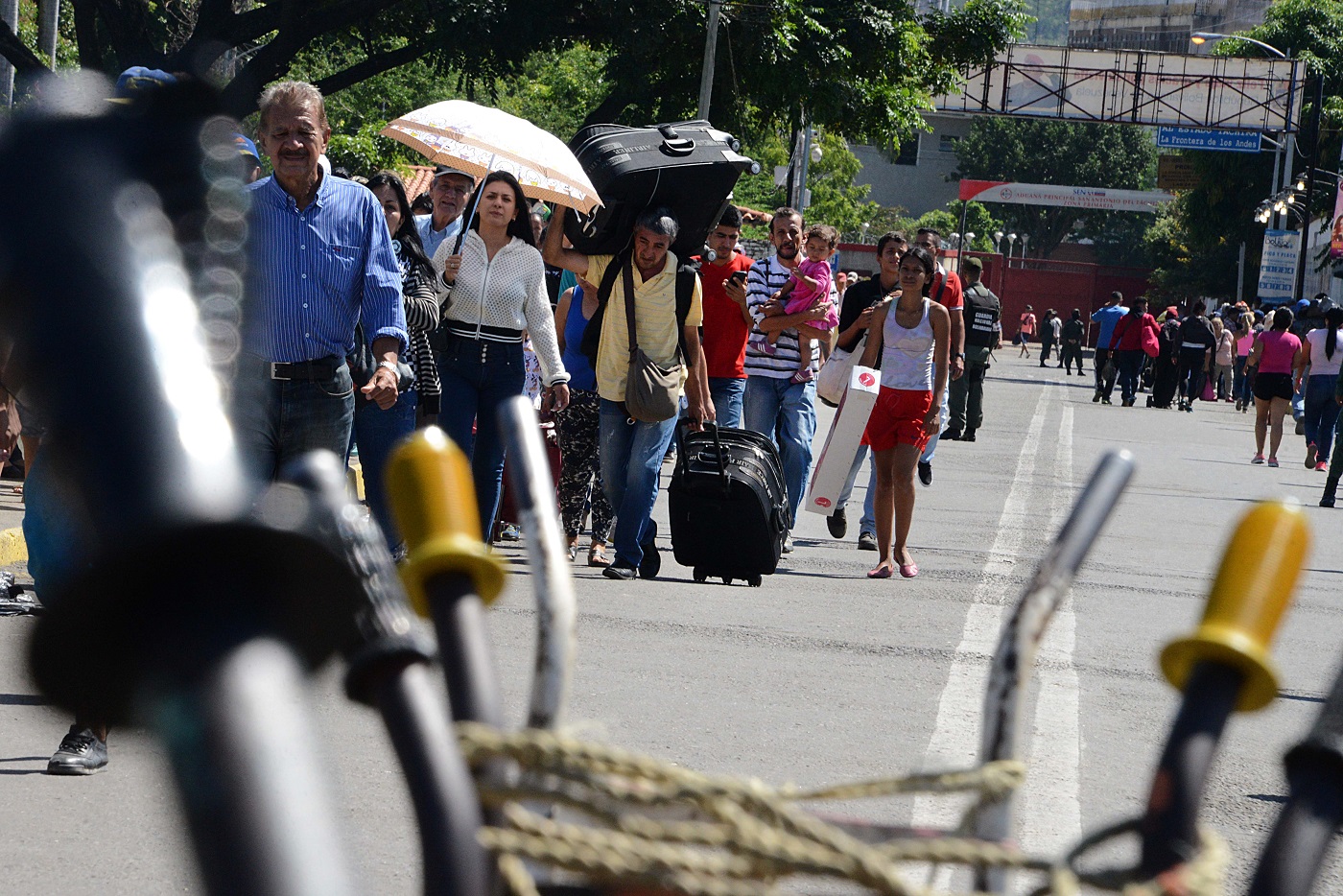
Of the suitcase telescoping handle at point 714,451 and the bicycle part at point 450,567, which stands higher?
the bicycle part at point 450,567

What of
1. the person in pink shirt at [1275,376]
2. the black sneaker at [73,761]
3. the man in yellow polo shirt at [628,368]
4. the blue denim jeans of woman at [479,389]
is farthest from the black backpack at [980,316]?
the black sneaker at [73,761]

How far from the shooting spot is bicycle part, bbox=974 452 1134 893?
2.40 feet

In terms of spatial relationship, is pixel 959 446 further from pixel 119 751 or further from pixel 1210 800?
pixel 119 751

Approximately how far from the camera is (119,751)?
63cm

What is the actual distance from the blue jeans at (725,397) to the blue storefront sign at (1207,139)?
47.0 metres

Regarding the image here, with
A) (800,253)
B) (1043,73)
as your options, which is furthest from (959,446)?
(1043,73)

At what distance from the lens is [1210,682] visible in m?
0.69

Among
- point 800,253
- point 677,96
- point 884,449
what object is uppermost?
point 677,96

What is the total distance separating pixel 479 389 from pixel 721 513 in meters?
1.35

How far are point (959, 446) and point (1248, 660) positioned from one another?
699 inches

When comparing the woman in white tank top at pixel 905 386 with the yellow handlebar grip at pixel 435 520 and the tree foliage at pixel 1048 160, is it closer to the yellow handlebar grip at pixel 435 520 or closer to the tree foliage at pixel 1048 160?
the yellow handlebar grip at pixel 435 520

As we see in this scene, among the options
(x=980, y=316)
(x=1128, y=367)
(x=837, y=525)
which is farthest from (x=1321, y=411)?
(x=1128, y=367)

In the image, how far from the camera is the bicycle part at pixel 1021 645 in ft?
2.40

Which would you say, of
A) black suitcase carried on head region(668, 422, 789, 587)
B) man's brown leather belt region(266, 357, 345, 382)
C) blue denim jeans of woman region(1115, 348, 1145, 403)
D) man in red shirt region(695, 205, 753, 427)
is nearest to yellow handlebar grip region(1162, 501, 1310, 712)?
man's brown leather belt region(266, 357, 345, 382)
